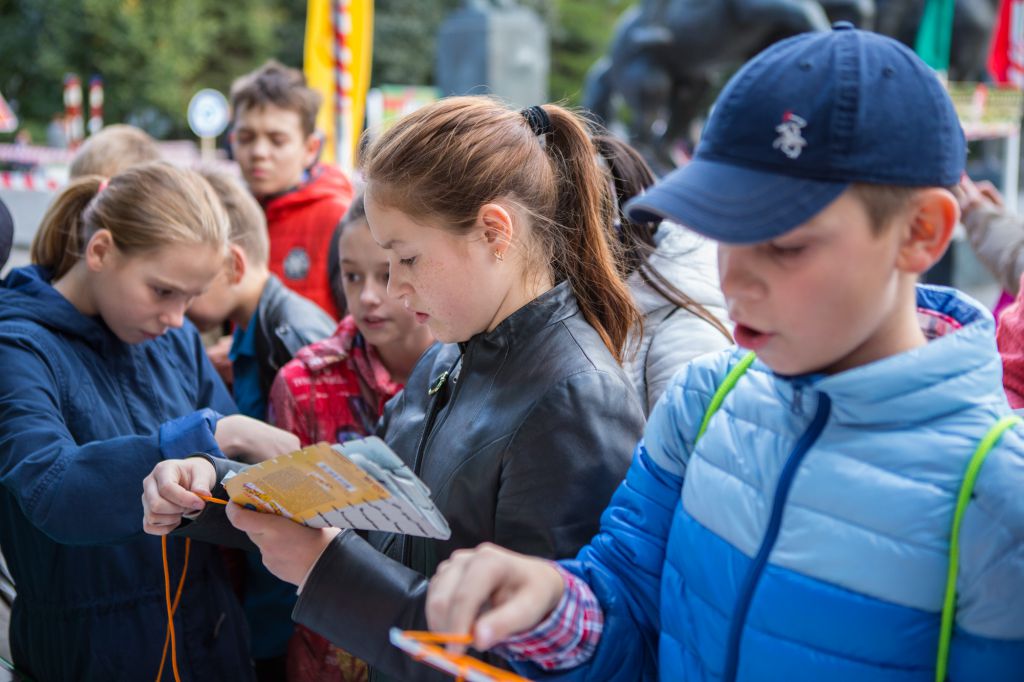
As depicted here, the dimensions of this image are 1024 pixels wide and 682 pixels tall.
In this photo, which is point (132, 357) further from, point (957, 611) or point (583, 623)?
point (957, 611)

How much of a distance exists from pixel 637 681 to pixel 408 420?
25.2 inches

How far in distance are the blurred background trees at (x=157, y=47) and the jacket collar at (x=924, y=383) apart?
2872cm

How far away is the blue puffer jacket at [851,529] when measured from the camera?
1.15 metres

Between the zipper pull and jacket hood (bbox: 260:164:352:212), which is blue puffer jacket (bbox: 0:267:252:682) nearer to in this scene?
the zipper pull

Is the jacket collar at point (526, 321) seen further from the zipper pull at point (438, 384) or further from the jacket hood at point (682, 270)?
the jacket hood at point (682, 270)

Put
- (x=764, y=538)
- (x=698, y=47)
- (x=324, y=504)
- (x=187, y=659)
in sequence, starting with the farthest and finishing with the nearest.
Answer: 1. (x=698, y=47)
2. (x=187, y=659)
3. (x=324, y=504)
4. (x=764, y=538)

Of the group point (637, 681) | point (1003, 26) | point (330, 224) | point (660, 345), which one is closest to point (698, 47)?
point (1003, 26)

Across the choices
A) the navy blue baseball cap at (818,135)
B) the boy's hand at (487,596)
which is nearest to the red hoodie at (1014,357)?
the navy blue baseball cap at (818,135)

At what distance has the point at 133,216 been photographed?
2451 mm

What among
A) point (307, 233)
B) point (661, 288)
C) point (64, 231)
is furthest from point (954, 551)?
point (307, 233)

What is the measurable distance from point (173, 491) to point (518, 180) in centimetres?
76

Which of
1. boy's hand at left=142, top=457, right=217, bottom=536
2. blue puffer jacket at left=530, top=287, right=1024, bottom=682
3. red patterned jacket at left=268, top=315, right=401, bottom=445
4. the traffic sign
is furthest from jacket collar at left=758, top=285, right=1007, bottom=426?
the traffic sign

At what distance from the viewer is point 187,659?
7.56ft

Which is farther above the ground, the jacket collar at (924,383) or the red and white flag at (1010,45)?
the red and white flag at (1010,45)
